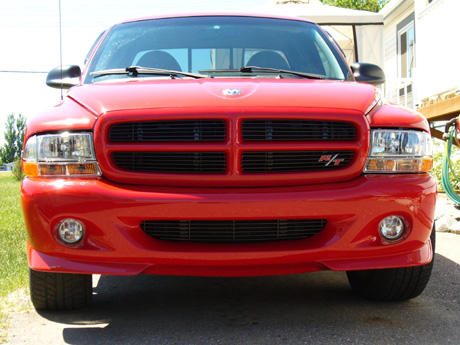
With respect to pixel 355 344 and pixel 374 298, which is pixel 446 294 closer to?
pixel 374 298

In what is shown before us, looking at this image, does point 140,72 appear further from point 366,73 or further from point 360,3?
point 360,3

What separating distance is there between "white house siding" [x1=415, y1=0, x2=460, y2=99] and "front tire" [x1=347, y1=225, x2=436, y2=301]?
352 inches

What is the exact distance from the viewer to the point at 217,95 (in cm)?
322

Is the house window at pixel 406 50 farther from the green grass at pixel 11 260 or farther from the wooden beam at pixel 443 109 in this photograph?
the green grass at pixel 11 260

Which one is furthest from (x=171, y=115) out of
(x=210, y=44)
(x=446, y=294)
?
(x=446, y=294)

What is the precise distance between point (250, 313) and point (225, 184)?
0.94 m

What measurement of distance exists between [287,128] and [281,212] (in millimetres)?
435

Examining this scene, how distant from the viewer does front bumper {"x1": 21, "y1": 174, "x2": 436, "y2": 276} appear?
2.99 metres

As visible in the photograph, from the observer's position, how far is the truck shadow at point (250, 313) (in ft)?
10.5

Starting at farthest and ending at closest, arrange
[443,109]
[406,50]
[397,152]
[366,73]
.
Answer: [406,50] < [443,109] < [366,73] < [397,152]

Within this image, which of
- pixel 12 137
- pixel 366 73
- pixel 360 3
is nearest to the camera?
pixel 366 73

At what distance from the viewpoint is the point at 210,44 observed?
4348 millimetres

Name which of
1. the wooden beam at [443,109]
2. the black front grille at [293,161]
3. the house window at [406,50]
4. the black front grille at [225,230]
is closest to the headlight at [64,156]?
the black front grille at [225,230]

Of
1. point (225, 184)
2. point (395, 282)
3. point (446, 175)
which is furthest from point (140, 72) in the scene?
point (446, 175)
